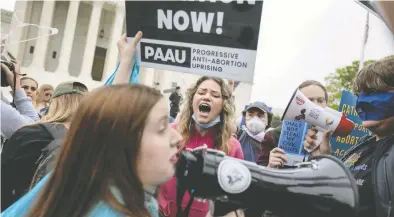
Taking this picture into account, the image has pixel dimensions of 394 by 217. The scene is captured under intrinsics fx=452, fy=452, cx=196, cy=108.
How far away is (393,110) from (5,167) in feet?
7.68

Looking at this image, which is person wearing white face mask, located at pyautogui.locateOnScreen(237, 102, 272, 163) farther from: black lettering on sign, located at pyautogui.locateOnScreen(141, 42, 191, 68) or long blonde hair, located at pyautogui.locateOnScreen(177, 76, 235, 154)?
black lettering on sign, located at pyautogui.locateOnScreen(141, 42, 191, 68)

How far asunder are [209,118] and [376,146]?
4.49 ft

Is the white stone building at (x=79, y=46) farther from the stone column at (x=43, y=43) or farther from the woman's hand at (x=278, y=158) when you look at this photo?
the woman's hand at (x=278, y=158)

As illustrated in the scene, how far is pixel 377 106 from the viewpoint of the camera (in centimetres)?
220

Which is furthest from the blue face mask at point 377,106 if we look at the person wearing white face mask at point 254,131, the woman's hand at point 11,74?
the woman's hand at point 11,74

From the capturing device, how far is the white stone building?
1700 inches

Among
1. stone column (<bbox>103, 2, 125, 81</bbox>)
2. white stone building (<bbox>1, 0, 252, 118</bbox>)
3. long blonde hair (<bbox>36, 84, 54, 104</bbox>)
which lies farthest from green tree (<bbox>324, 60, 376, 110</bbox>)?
long blonde hair (<bbox>36, 84, 54, 104</bbox>)

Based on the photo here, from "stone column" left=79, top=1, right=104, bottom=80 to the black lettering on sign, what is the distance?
42711mm

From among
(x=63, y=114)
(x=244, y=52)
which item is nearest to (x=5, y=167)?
(x=63, y=114)

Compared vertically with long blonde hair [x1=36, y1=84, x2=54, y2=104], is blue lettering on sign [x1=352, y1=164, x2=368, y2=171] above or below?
below

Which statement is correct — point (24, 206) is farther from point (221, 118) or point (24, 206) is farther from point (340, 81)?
point (340, 81)

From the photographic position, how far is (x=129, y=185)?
163 cm

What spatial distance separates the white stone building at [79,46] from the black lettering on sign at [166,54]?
127ft

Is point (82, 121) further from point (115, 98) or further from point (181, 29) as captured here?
point (181, 29)
